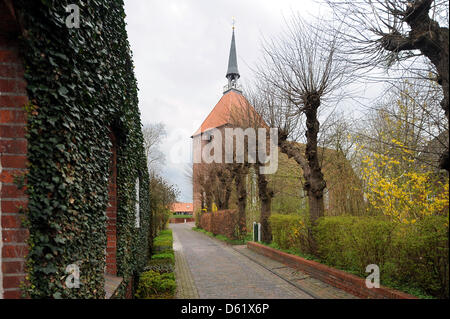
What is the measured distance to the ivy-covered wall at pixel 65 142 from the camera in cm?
187

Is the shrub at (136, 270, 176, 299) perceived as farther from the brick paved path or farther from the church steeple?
the church steeple

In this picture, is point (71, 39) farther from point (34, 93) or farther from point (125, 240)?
point (125, 240)

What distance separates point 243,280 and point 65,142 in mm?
6754

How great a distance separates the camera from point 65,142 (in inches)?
85.2

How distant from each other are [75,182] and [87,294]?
43.0 inches

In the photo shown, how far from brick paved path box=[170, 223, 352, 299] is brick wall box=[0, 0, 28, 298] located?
515cm

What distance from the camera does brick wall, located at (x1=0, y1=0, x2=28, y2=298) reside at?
1776 mm

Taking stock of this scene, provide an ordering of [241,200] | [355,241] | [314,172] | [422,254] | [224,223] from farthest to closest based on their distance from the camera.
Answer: [224,223], [241,200], [314,172], [355,241], [422,254]

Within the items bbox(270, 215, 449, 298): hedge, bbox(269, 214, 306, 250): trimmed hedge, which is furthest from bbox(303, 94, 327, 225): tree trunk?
bbox(269, 214, 306, 250): trimmed hedge

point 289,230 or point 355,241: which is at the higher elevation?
point 355,241

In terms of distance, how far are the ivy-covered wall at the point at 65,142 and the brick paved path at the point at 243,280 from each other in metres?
4.14

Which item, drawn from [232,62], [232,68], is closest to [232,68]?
[232,68]

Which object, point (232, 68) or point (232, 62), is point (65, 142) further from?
point (232, 62)
